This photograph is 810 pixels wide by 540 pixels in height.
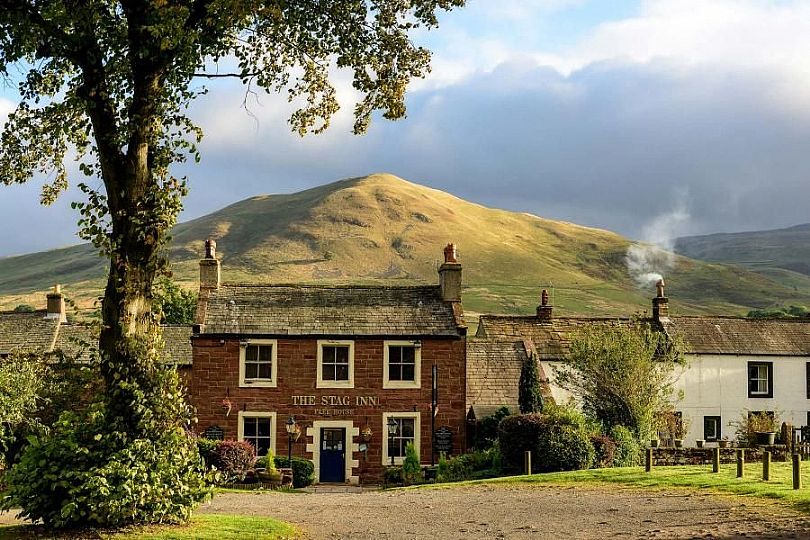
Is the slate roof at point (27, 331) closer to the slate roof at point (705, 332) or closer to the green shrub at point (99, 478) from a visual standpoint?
the slate roof at point (705, 332)

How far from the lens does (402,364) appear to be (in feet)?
144

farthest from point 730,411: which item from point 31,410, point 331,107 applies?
point 331,107

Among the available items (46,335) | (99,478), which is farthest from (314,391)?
(99,478)

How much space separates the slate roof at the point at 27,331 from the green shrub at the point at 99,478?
115 feet

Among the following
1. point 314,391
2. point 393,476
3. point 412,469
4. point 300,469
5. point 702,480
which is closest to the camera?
point 702,480

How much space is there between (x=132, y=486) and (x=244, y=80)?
28.5 ft

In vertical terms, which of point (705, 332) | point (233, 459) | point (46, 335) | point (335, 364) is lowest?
point (233, 459)

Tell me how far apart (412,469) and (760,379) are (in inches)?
1064

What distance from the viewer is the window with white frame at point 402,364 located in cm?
4372

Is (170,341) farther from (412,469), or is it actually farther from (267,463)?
(412,469)

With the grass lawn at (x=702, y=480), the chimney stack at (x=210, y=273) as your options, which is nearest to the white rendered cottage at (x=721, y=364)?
the chimney stack at (x=210, y=273)

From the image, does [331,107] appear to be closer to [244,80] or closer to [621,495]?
[244,80]

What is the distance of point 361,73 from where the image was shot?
21.4 m

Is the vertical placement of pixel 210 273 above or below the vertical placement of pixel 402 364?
above
